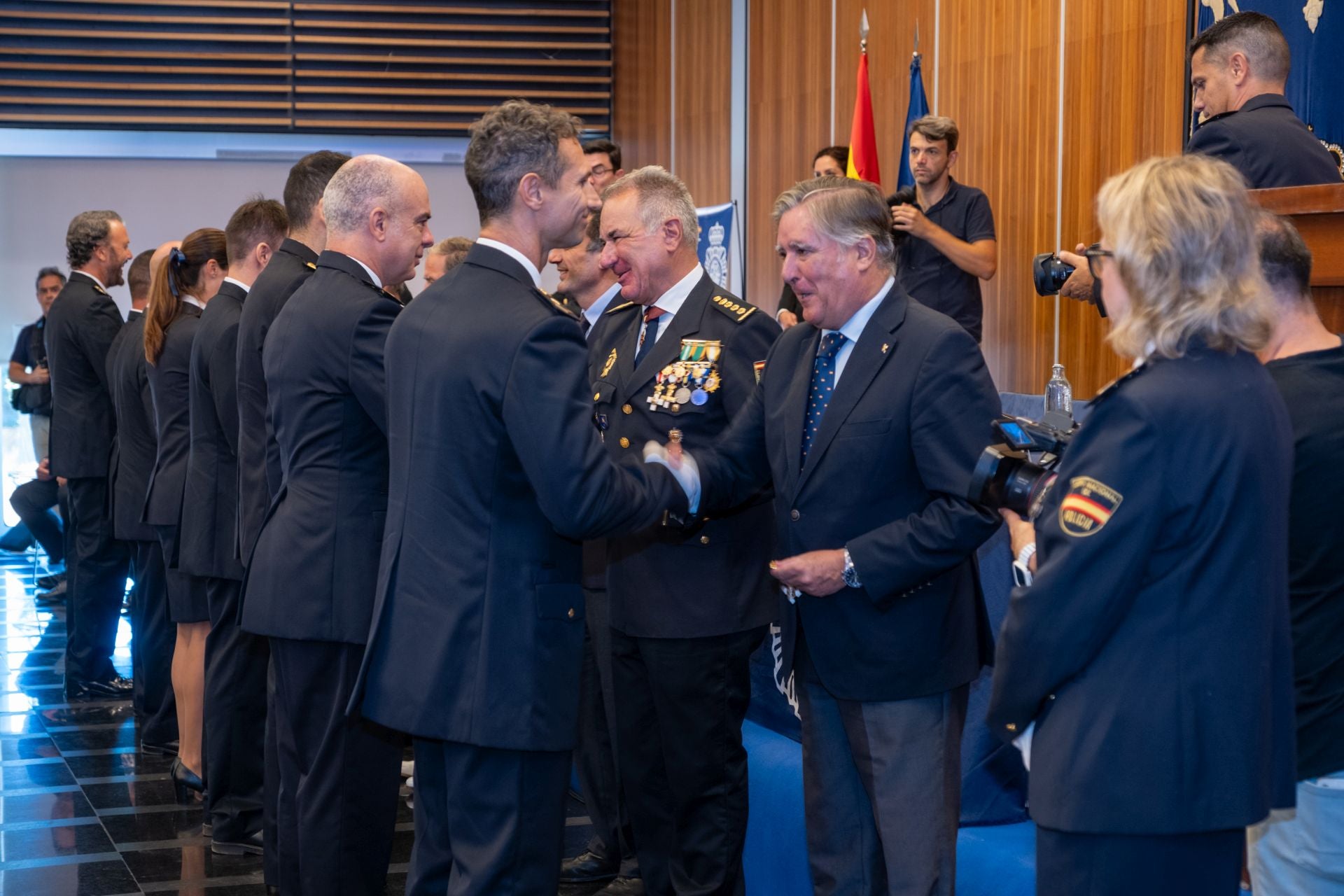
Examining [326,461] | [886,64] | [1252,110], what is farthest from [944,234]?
[326,461]

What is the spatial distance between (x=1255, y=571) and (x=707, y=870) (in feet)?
5.61

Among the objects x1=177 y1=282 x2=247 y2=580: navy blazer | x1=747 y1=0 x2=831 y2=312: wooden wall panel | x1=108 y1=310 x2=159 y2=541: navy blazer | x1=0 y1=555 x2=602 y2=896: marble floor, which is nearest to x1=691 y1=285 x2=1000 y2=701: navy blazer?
x1=0 y1=555 x2=602 y2=896: marble floor

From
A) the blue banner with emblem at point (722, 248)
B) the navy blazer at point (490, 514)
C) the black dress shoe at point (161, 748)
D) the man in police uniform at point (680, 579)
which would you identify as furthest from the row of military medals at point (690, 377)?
the blue banner with emblem at point (722, 248)

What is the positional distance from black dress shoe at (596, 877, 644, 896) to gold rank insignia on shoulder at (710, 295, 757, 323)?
1556 millimetres

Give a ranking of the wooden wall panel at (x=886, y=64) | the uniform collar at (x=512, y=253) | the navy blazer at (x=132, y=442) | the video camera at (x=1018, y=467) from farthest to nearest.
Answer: the wooden wall panel at (x=886, y=64) → the navy blazer at (x=132, y=442) → the uniform collar at (x=512, y=253) → the video camera at (x=1018, y=467)

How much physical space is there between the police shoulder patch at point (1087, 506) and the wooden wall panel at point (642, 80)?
8.23 m

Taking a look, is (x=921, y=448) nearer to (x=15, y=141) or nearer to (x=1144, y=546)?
(x=1144, y=546)

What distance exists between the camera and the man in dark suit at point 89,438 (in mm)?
6043

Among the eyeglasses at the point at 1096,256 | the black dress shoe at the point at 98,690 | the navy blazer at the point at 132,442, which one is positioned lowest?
the black dress shoe at the point at 98,690

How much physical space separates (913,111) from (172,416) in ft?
12.5

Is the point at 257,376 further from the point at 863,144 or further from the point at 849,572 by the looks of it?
the point at 863,144

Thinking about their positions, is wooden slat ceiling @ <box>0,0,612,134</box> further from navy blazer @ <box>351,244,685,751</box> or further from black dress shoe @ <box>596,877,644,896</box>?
navy blazer @ <box>351,244,685,751</box>

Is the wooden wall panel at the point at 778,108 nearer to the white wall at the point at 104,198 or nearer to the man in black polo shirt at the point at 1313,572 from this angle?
the white wall at the point at 104,198

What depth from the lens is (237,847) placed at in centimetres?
404
